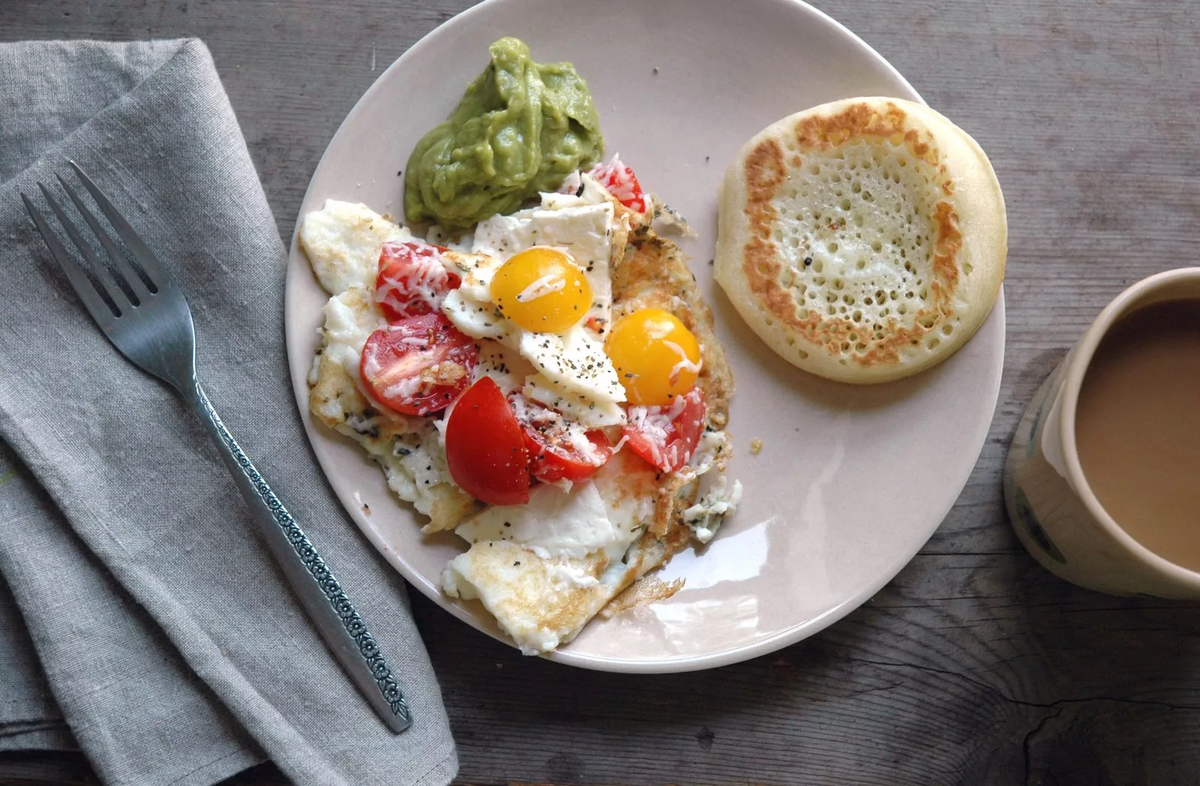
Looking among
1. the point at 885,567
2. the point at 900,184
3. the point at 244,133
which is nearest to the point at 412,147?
the point at 244,133

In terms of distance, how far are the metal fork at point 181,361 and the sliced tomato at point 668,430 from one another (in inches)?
38.6

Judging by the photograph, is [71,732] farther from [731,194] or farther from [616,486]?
[731,194]

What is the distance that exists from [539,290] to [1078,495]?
1.49 metres

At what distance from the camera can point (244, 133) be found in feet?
9.37

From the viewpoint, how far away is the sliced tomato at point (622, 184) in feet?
8.62

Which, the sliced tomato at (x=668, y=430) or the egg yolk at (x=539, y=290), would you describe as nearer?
the egg yolk at (x=539, y=290)

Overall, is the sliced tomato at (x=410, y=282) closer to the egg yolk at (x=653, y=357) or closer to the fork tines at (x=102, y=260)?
the egg yolk at (x=653, y=357)

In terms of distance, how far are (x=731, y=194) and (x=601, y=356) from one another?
658mm

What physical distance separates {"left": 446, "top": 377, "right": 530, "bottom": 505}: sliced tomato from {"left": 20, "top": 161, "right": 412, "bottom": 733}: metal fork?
567 millimetres

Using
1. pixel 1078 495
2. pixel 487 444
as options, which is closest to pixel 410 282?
pixel 487 444

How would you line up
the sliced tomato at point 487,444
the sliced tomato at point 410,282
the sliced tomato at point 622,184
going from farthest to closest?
1. the sliced tomato at point 622,184
2. the sliced tomato at point 410,282
3. the sliced tomato at point 487,444

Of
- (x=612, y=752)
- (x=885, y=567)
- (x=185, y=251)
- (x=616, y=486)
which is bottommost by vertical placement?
(x=612, y=752)

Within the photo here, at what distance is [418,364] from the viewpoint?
2402 millimetres

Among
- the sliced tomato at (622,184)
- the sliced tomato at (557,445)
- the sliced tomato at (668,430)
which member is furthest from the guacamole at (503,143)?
the sliced tomato at (668,430)
